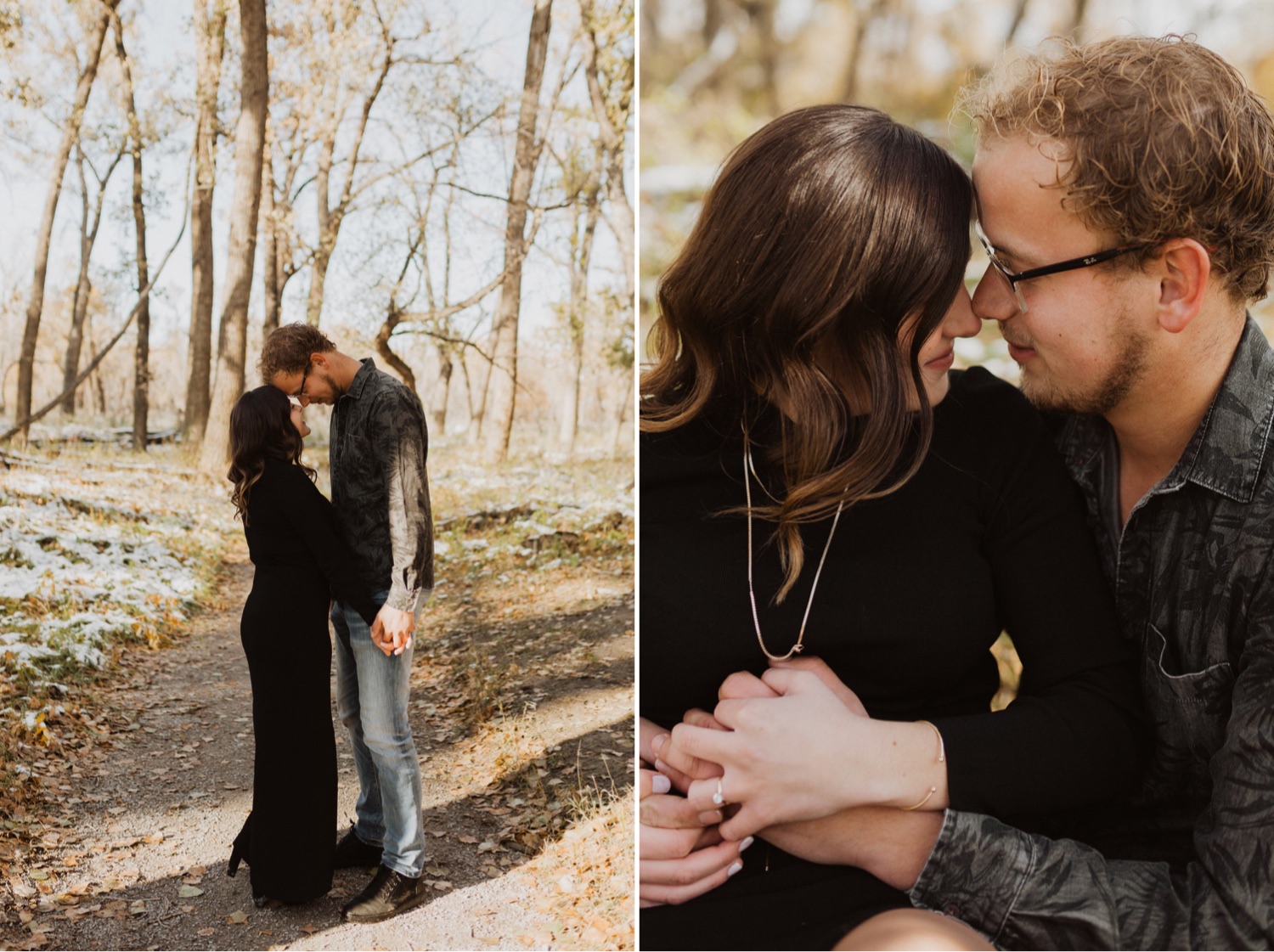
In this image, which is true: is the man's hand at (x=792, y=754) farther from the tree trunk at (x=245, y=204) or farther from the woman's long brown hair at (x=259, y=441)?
the tree trunk at (x=245, y=204)

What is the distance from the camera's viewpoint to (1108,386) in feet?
4.87

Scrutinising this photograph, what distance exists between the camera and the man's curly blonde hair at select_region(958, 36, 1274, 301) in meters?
1.35

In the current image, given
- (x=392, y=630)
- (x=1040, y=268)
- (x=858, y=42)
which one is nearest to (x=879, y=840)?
(x=1040, y=268)

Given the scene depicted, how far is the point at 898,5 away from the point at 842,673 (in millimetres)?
2972

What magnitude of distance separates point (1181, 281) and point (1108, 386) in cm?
18

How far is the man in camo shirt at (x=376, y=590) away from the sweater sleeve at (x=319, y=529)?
A: 0.12 ft

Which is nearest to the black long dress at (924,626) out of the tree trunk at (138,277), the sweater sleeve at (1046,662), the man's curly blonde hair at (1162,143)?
the sweater sleeve at (1046,662)

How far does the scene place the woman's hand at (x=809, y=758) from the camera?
1.37 meters

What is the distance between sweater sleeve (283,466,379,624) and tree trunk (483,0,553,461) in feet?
1.81

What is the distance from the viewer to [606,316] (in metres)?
2.67

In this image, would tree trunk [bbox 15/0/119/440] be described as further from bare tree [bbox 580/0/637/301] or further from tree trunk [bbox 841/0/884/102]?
tree trunk [bbox 841/0/884/102]

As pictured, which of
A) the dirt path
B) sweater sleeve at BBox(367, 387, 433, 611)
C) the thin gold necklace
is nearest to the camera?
the thin gold necklace

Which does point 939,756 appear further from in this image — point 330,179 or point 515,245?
point 330,179

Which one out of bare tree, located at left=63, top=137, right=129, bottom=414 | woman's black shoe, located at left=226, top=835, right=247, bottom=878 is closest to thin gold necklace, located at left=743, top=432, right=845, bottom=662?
woman's black shoe, located at left=226, top=835, right=247, bottom=878
